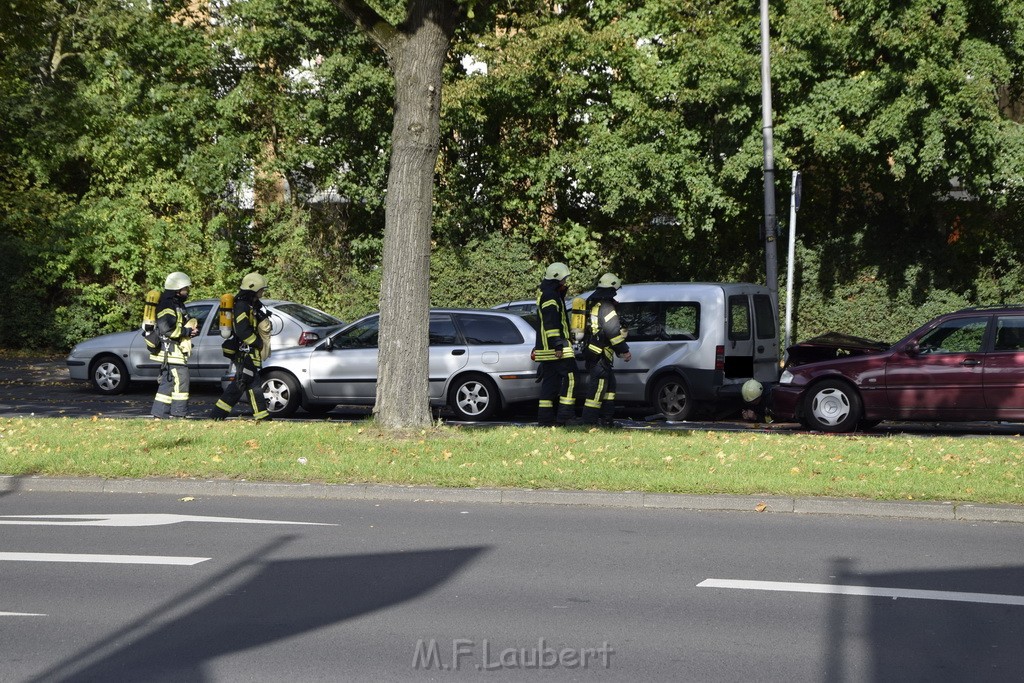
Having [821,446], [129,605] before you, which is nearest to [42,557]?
[129,605]

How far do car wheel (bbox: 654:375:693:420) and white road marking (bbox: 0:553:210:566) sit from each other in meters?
9.24

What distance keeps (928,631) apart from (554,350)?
8245 millimetres

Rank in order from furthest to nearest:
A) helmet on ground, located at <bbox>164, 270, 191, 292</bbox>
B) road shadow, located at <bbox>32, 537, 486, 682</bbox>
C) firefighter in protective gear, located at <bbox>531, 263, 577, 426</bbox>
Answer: helmet on ground, located at <bbox>164, 270, 191, 292</bbox>, firefighter in protective gear, located at <bbox>531, 263, 577, 426</bbox>, road shadow, located at <bbox>32, 537, 486, 682</bbox>

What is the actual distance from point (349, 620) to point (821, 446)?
6.67m

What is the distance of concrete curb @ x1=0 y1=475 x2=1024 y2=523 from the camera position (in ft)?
29.9

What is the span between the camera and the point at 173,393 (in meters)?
14.6

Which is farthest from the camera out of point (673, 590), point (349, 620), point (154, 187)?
point (154, 187)

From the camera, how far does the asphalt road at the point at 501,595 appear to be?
552cm

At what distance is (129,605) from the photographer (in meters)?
6.55

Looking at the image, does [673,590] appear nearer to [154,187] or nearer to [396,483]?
[396,483]

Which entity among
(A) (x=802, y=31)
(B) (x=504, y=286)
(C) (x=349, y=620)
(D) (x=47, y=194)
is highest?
(A) (x=802, y=31)

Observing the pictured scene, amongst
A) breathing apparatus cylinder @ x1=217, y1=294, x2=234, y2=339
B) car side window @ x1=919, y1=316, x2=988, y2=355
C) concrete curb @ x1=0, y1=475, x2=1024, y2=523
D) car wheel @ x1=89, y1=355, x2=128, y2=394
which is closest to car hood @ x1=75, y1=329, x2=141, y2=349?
car wheel @ x1=89, y1=355, x2=128, y2=394

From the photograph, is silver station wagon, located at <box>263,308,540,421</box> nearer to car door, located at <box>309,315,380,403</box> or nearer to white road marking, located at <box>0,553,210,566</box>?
car door, located at <box>309,315,380,403</box>

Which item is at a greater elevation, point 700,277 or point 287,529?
point 700,277
